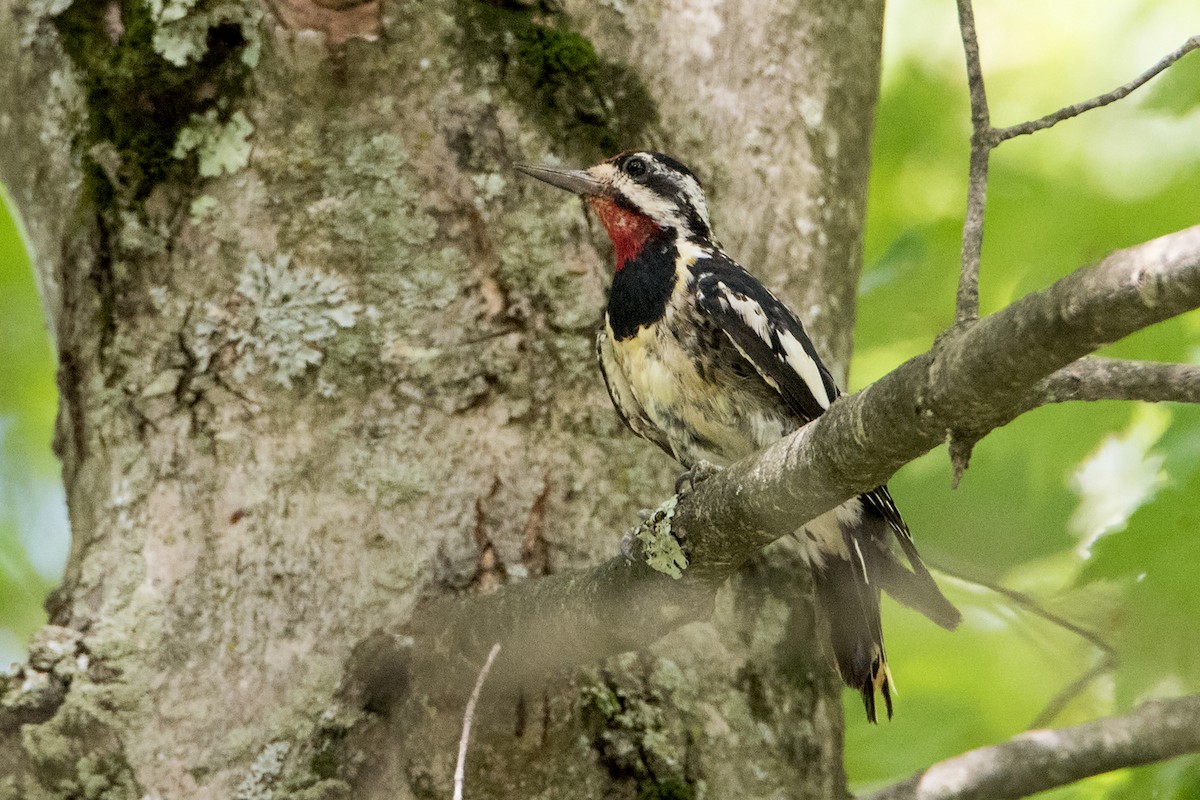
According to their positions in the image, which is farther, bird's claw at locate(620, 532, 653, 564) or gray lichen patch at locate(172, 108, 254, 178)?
gray lichen patch at locate(172, 108, 254, 178)

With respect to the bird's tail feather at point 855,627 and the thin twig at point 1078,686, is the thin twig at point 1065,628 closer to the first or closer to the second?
the thin twig at point 1078,686

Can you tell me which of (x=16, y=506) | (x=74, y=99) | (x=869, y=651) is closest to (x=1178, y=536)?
(x=869, y=651)

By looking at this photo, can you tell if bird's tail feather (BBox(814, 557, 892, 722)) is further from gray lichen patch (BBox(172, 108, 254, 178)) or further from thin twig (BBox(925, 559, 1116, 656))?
gray lichen patch (BBox(172, 108, 254, 178))

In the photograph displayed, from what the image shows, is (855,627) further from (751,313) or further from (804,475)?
(804,475)

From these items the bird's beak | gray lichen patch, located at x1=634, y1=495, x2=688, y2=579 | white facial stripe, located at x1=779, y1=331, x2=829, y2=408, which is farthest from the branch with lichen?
the bird's beak

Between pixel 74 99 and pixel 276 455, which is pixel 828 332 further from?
pixel 74 99

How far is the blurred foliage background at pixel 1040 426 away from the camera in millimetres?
2775

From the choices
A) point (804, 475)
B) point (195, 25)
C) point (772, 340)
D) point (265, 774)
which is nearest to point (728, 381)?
point (772, 340)

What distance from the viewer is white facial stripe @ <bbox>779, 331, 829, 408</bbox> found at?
261cm

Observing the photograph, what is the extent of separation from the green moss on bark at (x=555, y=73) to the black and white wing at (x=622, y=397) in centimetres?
42

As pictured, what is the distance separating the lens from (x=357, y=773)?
2223 millimetres

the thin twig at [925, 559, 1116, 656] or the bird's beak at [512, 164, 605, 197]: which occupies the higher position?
the bird's beak at [512, 164, 605, 197]

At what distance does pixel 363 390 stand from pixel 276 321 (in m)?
0.22

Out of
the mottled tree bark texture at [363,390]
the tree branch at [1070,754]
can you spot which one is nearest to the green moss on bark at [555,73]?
the mottled tree bark texture at [363,390]
